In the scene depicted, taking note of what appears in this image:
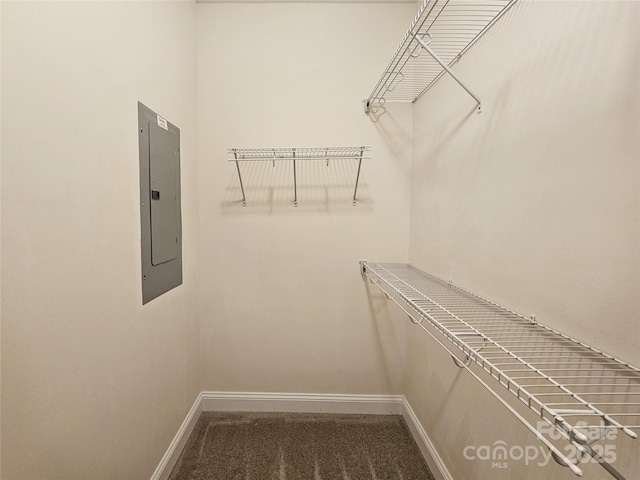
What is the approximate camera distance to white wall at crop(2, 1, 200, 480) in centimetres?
72

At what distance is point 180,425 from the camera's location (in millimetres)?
1678

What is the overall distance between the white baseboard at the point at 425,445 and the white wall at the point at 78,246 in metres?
1.39

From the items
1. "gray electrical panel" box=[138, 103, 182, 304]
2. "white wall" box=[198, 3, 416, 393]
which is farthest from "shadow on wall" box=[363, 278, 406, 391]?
"gray electrical panel" box=[138, 103, 182, 304]

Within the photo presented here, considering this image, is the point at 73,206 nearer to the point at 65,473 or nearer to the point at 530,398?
the point at 65,473

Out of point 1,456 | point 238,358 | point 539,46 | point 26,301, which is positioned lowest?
point 238,358

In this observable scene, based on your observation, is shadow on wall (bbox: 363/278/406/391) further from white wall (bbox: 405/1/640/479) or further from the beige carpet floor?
white wall (bbox: 405/1/640/479)

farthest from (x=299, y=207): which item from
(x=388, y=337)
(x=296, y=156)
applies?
(x=388, y=337)

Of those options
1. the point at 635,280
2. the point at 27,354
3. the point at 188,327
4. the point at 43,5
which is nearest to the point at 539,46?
the point at 635,280

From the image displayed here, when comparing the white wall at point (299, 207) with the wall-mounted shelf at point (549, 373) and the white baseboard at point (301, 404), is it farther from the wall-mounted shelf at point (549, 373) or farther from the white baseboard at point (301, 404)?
the wall-mounted shelf at point (549, 373)

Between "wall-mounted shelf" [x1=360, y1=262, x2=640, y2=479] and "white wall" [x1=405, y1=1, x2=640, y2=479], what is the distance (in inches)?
1.9

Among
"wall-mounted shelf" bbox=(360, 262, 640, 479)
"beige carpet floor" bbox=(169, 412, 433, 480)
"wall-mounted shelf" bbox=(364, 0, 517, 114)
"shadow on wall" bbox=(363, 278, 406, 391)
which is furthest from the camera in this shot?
"shadow on wall" bbox=(363, 278, 406, 391)

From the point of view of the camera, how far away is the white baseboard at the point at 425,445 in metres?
1.44

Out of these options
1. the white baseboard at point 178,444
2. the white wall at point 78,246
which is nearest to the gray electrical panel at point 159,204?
the white wall at point 78,246

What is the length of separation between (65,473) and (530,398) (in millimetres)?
1231
